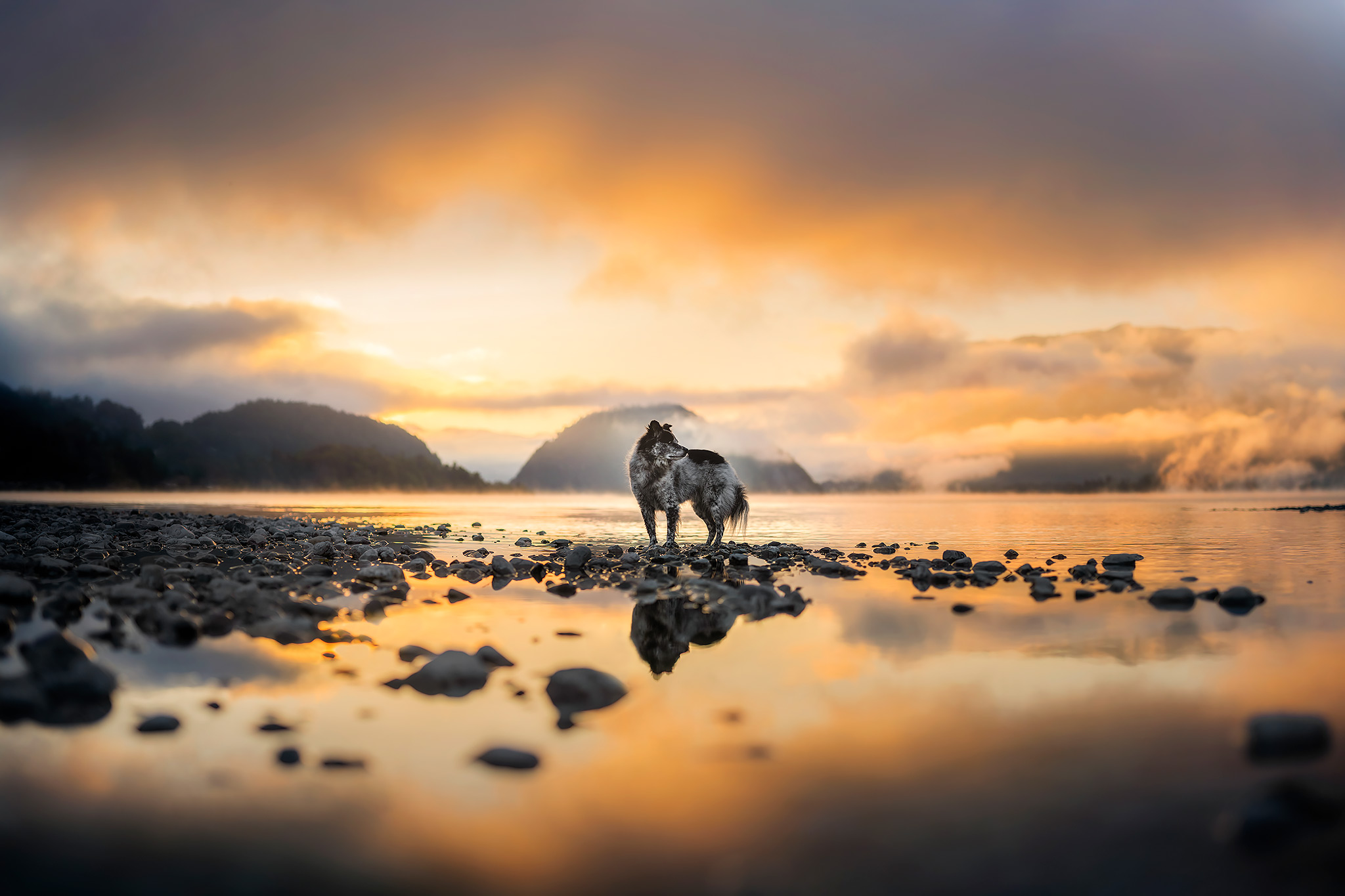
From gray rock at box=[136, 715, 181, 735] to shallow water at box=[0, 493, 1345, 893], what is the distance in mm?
190

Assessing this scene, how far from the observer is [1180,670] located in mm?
7352

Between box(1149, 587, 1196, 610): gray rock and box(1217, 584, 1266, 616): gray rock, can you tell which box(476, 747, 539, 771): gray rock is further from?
box(1217, 584, 1266, 616): gray rock

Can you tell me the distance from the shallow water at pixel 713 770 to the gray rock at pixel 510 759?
9cm

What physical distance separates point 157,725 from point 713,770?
4.39 meters

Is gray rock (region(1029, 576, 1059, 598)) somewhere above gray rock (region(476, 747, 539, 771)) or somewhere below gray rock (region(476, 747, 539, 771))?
below

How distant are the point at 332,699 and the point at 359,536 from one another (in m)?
18.4

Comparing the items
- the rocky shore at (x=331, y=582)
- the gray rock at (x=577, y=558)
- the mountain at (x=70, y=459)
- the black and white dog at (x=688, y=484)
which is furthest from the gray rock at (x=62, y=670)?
the mountain at (x=70, y=459)

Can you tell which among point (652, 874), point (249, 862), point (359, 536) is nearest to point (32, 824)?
point (249, 862)

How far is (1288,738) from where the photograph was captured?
202 inches

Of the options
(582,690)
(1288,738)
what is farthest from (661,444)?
(1288,738)

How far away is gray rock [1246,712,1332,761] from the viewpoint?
16.4 ft

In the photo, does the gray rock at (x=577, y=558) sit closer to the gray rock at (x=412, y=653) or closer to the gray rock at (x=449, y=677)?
the gray rock at (x=412, y=653)

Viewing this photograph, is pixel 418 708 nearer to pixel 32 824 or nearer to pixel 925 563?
pixel 32 824

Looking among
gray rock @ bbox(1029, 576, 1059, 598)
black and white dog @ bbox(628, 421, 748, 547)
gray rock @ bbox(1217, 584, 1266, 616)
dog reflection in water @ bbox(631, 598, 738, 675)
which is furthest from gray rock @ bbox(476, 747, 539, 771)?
black and white dog @ bbox(628, 421, 748, 547)
